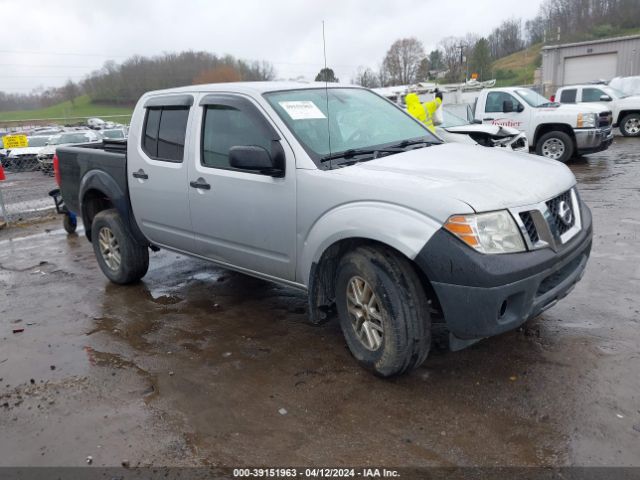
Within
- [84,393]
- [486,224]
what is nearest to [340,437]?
[486,224]

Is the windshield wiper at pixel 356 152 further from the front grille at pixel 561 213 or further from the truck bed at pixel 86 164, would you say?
the truck bed at pixel 86 164

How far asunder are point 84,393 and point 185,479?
1309 millimetres

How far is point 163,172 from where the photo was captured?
15.4 ft

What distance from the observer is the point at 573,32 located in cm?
7456

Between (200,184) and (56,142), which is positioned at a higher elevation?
(56,142)

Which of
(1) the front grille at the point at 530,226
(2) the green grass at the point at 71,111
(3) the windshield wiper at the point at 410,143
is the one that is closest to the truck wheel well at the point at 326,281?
(1) the front grille at the point at 530,226

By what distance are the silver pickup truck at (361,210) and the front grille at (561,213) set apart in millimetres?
16

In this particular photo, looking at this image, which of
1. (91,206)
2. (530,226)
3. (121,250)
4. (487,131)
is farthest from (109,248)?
(487,131)

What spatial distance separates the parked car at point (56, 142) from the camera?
67.4 feet

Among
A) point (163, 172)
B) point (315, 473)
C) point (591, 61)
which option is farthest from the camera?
point (591, 61)

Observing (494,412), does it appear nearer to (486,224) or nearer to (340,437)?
→ (340,437)

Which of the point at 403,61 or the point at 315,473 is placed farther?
the point at 403,61

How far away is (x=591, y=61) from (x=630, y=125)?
25101mm

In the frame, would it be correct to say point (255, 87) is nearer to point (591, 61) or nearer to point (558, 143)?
point (558, 143)
